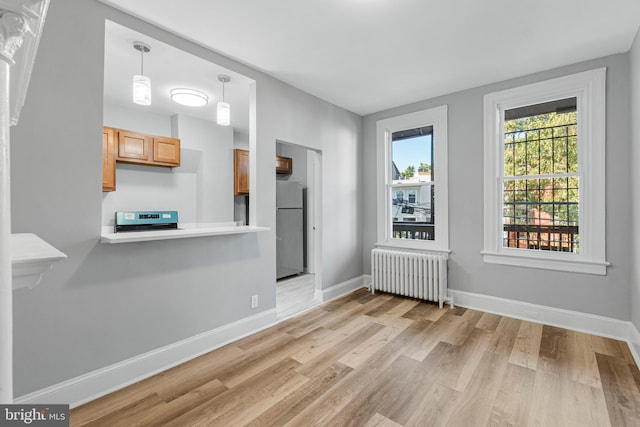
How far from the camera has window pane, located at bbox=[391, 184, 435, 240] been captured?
3.87 meters

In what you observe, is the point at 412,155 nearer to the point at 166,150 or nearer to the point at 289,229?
the point at 289,229

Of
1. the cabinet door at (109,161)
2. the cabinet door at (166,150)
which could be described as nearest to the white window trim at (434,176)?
the cabinet door at (166,150)

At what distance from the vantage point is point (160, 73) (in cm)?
289

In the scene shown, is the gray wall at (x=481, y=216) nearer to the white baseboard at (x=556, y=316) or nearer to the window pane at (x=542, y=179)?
the white baseboard at (x=556, y=316)

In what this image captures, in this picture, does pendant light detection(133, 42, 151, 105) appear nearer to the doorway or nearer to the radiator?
the doorway

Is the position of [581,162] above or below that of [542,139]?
below

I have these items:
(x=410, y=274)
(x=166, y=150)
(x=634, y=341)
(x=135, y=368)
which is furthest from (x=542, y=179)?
(x=166, y=150)

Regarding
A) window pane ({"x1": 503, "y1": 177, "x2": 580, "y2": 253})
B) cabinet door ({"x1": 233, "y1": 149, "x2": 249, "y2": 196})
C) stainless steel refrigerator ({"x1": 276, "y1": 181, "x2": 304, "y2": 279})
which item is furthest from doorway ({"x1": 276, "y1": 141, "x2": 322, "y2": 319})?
window pane ({"x1": 503, "y1": 177, "x2": 580, "y2": 253})

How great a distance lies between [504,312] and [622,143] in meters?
1.97

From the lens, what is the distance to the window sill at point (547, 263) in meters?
2.73

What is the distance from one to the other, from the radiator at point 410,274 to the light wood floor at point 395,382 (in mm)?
624

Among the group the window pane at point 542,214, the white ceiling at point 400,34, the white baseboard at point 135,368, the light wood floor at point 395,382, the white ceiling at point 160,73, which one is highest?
the white ceiling at point 400,34

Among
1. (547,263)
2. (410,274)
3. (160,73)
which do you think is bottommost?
(410,274)

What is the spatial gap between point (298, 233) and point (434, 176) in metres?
2.60
